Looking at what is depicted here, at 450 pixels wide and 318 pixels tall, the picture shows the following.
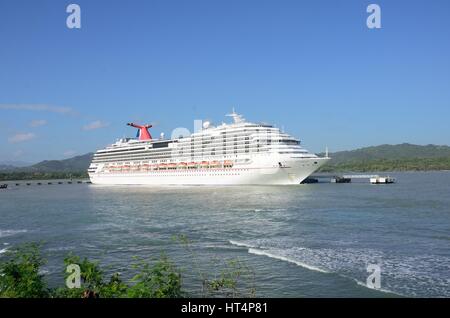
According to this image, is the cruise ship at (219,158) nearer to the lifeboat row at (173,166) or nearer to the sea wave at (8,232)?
the lifeboat row at (173,166)

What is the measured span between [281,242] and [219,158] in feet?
173

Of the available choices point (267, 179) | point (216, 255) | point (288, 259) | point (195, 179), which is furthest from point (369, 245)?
point (195, 179)

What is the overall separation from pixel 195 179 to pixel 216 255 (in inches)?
2354

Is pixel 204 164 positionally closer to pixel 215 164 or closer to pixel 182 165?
pixel 215 164

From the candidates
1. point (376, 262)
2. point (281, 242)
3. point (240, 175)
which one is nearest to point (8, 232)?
point (281, 242)

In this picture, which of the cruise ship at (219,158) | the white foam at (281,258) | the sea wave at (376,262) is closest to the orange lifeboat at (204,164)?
the cruise ship at (219,158)

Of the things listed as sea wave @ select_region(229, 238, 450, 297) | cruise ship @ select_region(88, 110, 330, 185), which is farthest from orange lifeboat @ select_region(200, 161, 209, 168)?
sea wave @ select_region(229, 238, 450, 297)

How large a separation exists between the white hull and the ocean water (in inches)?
1019

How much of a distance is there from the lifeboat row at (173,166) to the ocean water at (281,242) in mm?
34726

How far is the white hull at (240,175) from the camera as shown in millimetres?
64812

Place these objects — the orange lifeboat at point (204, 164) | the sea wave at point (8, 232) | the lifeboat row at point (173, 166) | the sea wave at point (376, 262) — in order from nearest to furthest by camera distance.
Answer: the sea wave at point (376, 262), the sea wave at point (8, 232), the lifeboat row at point (173, 166), the orange lifeboat at point (204, 164)

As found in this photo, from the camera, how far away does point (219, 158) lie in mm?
74500

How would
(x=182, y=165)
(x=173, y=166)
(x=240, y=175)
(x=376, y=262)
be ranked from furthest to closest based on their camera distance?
1. (x=173, y=166)
2. (x=182, y=165)
3. (x=240, y=175)
4. (x=376, y=262)

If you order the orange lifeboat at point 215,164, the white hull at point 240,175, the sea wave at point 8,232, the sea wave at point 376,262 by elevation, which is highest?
the orange lifeboat at point 215,164
